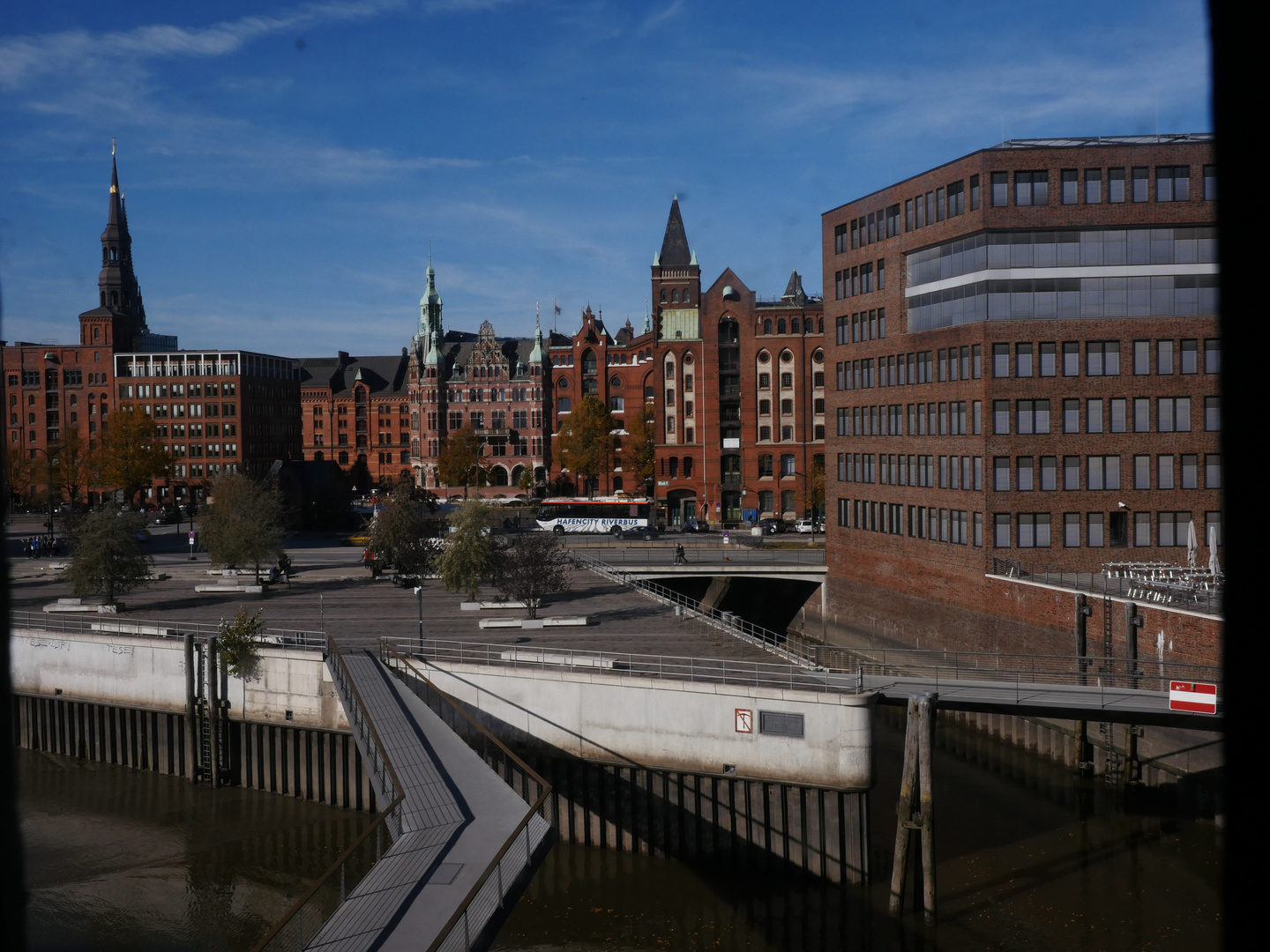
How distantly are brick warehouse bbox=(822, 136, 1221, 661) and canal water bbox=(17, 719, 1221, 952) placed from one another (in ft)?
33.6

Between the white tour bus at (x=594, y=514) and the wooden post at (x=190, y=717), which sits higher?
the white tour bus at (x=594, y=514)

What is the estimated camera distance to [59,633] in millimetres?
40062

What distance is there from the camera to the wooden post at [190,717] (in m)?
36.6

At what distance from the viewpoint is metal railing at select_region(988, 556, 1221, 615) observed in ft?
110

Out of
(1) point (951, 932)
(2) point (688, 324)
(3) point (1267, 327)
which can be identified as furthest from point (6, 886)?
(2) point (688, 324)

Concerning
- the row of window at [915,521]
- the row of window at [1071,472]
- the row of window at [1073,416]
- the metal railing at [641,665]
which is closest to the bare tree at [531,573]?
the metal railing at [641,665]

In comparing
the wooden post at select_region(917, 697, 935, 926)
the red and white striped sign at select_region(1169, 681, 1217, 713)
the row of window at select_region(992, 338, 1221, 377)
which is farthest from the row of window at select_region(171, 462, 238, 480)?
the red and white striped sign at select_region(1169, 681, 1217, 713)

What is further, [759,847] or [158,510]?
[158,510]

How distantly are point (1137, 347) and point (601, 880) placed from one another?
29610mm

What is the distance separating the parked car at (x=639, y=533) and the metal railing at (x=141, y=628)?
42.7m

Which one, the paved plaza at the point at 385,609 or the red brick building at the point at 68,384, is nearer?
the paved plaza at the point at 385,609

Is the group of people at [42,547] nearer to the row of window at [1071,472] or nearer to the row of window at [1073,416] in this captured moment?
the row of window at [1073,416]

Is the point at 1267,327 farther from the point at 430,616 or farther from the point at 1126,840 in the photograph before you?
the point at 430,616

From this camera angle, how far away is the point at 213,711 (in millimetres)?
36375
